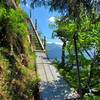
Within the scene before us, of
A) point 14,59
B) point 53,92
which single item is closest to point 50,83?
point 53,92

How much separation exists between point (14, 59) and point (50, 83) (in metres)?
3.08

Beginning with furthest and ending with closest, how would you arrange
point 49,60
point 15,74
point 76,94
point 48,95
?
1. point 49,60
2. point 76,94
3. point 48,95
4. point 15,74

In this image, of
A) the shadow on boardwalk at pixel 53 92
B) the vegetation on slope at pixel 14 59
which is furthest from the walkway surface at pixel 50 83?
the vegetation on slope at pixel 14 59

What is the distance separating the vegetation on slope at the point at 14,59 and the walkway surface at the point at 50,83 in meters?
0.51

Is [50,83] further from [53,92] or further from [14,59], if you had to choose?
[14,59]

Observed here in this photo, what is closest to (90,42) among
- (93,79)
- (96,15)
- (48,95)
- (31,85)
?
(93,79)

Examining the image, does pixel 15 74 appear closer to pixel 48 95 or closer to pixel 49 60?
pixel 48 95

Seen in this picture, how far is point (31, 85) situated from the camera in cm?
927

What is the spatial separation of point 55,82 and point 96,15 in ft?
15.4

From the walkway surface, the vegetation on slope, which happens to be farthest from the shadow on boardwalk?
the vegetation on slope

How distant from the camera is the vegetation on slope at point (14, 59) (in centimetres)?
811

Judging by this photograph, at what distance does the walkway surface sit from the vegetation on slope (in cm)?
51

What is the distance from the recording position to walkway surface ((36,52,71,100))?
1057 cm

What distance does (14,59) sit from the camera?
8969mm
